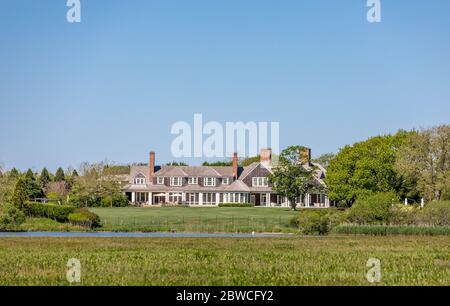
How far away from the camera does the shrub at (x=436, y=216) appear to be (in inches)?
2413

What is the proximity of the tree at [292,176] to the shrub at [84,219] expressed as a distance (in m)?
43.2

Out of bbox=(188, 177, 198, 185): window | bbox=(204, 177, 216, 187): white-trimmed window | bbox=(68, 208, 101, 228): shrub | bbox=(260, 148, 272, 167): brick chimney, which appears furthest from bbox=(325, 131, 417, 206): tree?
bbox=(68, 208, 101, 228): shrub

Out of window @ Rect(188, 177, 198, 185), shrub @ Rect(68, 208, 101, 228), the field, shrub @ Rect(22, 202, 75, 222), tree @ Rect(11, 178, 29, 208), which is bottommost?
the field

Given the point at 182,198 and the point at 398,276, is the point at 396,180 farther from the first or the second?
the point at 398,276

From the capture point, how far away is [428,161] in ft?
290

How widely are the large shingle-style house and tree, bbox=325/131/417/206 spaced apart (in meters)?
14.9

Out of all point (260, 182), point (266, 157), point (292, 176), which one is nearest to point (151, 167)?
point (260, 182)

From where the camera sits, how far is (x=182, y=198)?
125312 millimetres

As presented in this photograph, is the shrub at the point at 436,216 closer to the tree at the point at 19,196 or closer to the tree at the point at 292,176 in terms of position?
the tree at the point at 19,196

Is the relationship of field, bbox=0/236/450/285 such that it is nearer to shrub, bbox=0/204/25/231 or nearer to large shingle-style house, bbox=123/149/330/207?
shrub, bbox=0/204/25/231

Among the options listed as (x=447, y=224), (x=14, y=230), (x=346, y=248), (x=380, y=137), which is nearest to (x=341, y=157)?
(x=380, y=137)

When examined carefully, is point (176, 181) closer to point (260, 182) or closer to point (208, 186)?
point (208, 186)

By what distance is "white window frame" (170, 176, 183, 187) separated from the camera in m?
Answer: 128

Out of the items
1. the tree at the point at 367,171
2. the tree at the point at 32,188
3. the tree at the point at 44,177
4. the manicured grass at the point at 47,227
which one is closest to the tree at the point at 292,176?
the tree at the point at 367,171
